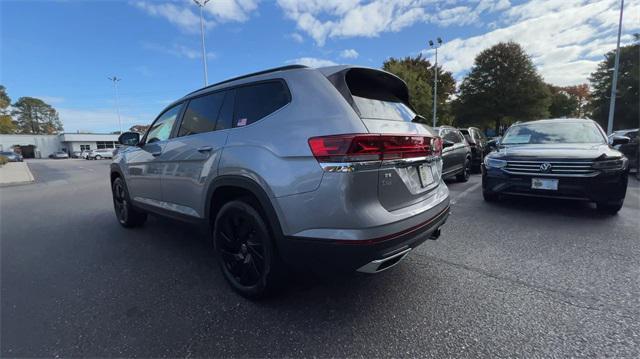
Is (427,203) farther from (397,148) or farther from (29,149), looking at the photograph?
(29,149)

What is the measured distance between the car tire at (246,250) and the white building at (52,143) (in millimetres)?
70925

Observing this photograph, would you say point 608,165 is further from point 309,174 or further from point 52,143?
point 52,143

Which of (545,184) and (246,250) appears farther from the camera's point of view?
(545,184)

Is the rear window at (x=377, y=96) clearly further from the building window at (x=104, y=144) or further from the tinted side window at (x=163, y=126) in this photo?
the building window at (x=104, y=144)

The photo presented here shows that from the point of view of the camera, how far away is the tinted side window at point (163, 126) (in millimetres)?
3600

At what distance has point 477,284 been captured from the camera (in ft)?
8.58

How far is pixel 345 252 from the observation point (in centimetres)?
187

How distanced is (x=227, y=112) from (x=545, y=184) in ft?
15.3

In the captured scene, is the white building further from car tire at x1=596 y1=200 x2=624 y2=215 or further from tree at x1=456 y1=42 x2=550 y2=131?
car tire at x1=596 y1=200 x2=624 y2=215

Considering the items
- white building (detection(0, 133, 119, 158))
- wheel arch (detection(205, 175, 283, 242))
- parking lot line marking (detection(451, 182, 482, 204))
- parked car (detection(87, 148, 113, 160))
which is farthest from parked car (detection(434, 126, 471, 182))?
white building (detection(0, 133, 119, 158))

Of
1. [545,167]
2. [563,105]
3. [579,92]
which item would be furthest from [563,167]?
[579,92]

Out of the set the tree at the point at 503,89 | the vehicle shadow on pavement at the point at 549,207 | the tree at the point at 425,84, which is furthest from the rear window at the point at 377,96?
the tree at the point at 503,89

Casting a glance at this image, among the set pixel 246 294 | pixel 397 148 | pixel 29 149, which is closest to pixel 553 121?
pixel 397 148

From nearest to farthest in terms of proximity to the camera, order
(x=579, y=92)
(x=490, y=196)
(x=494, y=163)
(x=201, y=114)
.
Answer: (x=201, y=114)
(x=494, y=163)
(x=490, y=196)
(x=579, y=92)
